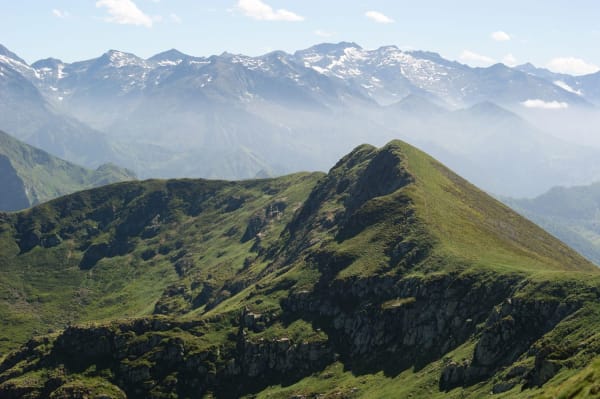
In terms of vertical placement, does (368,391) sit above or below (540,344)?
below

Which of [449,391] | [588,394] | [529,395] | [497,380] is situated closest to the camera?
[588,394]

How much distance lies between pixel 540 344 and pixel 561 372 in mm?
27785

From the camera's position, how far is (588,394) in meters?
92.8

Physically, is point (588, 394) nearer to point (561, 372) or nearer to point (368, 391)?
point (561, 372)

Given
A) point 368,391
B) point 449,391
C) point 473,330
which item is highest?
point 473,330

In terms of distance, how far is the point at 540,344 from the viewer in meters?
164

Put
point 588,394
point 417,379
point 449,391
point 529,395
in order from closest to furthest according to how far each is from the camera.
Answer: point 588,394 < point 529,395 < point 449,391 < point 417,379

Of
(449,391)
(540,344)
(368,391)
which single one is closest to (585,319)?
(540,344)

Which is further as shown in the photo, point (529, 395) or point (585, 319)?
point (585, 319)

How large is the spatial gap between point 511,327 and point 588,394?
8881cm

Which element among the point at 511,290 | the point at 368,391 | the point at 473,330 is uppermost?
the point at 511,290

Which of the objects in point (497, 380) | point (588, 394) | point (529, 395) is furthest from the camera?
point (497, 380)

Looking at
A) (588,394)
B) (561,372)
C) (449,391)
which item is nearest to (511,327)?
(449,391)

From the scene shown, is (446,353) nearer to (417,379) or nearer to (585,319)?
(417,379)
